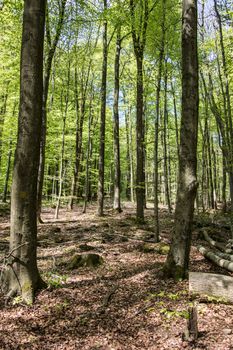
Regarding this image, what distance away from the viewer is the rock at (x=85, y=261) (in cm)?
676

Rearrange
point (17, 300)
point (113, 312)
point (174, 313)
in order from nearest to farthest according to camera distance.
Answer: point (174, 313), point (113, 312), point (17, 300)

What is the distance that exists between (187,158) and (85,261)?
354cm

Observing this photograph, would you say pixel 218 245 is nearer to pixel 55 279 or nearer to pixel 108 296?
pixel 108 296

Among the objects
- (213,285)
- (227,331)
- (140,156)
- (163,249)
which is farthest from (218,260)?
(140,156)

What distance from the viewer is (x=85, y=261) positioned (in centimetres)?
685

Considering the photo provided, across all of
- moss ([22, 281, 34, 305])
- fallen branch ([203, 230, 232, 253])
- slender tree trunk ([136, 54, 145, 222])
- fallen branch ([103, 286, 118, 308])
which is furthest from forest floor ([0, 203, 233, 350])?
slender tree trunk ([136, 54, 145, 222])

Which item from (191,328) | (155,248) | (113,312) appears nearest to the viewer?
(191,328)

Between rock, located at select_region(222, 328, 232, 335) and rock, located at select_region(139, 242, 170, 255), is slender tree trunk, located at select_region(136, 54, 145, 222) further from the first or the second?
rock, located at select_region(222, 328, 232, 335)

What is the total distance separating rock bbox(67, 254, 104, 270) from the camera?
6.76 metres

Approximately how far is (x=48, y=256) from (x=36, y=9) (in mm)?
5941

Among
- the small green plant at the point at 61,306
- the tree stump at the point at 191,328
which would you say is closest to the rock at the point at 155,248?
the small green plant at the point at 61,306

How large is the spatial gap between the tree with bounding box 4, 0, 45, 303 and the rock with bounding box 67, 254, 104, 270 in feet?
5.74

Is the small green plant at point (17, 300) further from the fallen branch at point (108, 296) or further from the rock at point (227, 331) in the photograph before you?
the rock at point (227, 331)

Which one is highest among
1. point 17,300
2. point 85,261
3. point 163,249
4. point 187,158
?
point 187,158
